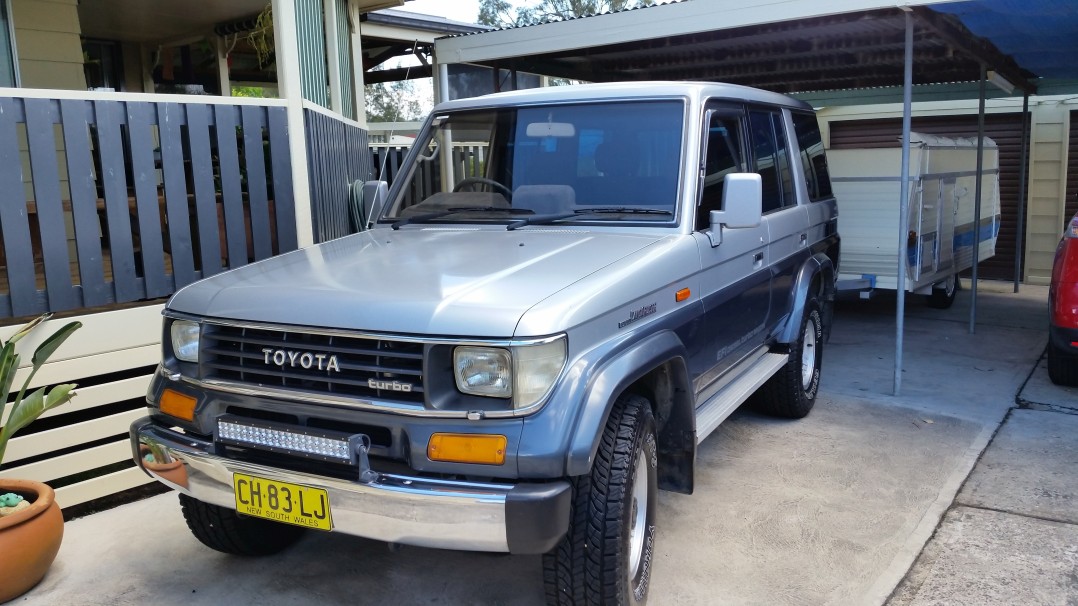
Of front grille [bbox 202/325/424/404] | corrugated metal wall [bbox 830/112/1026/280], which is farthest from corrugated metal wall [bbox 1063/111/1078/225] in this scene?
front grille [bbox 202/325/424/404]

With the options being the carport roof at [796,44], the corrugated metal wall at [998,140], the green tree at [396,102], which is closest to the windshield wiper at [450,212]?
the carport roof at [796,44]

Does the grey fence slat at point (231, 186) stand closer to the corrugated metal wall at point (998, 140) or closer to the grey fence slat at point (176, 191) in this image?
the grey fence slat at point (176, 191)

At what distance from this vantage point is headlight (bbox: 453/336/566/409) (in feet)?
8.38

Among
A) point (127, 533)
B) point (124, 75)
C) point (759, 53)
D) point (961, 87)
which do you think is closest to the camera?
point (127, 533)

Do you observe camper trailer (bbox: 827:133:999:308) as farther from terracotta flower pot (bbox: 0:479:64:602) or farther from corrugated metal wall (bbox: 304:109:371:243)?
terracotta flower pot (bbox: 0:479:64:602)

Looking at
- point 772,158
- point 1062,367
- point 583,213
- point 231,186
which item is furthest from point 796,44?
point 231,186

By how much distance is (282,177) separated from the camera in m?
5.14

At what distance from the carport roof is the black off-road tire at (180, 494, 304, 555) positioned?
14.2ft

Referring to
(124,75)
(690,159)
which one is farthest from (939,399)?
(124,75)

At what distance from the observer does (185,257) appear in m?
4.65

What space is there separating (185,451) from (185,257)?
2.02 meters

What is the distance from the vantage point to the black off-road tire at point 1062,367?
237 inches

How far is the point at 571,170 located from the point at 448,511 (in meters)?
1.91

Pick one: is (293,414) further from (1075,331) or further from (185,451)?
(1075,331)
